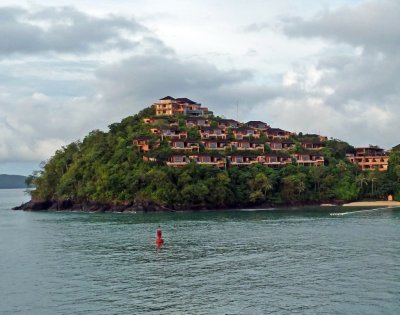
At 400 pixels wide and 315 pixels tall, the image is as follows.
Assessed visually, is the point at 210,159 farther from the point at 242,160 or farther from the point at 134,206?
the point at 134,206

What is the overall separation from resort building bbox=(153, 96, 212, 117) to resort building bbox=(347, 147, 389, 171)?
48321 millimetres

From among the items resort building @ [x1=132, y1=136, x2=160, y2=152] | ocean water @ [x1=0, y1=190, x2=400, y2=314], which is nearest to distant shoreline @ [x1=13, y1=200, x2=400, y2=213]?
resort building @ [x1=132, y1=136, x2=160, y2=152]

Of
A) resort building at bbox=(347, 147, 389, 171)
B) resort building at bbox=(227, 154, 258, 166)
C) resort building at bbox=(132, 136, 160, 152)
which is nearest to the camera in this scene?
resort building at bbox=(132, 136, 160, 152)

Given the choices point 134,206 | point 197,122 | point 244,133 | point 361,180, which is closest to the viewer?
point 134,206

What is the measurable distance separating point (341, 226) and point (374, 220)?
1072 cm

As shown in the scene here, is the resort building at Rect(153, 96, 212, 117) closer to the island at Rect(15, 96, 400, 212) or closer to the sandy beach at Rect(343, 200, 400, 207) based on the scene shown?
the island at Rect(15, 96, 400, 212)

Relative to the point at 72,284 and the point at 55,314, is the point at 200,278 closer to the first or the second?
the point at 72,284

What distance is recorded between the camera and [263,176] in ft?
393

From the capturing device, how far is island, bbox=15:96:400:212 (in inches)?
4422

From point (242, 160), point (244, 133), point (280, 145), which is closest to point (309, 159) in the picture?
point (280, 145)

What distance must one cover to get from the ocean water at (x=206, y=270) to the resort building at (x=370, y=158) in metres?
72.9

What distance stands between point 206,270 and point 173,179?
72.2 m

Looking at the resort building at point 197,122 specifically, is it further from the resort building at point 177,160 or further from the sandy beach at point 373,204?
the sandy beach at point 373,204

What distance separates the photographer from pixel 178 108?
15988 cm
